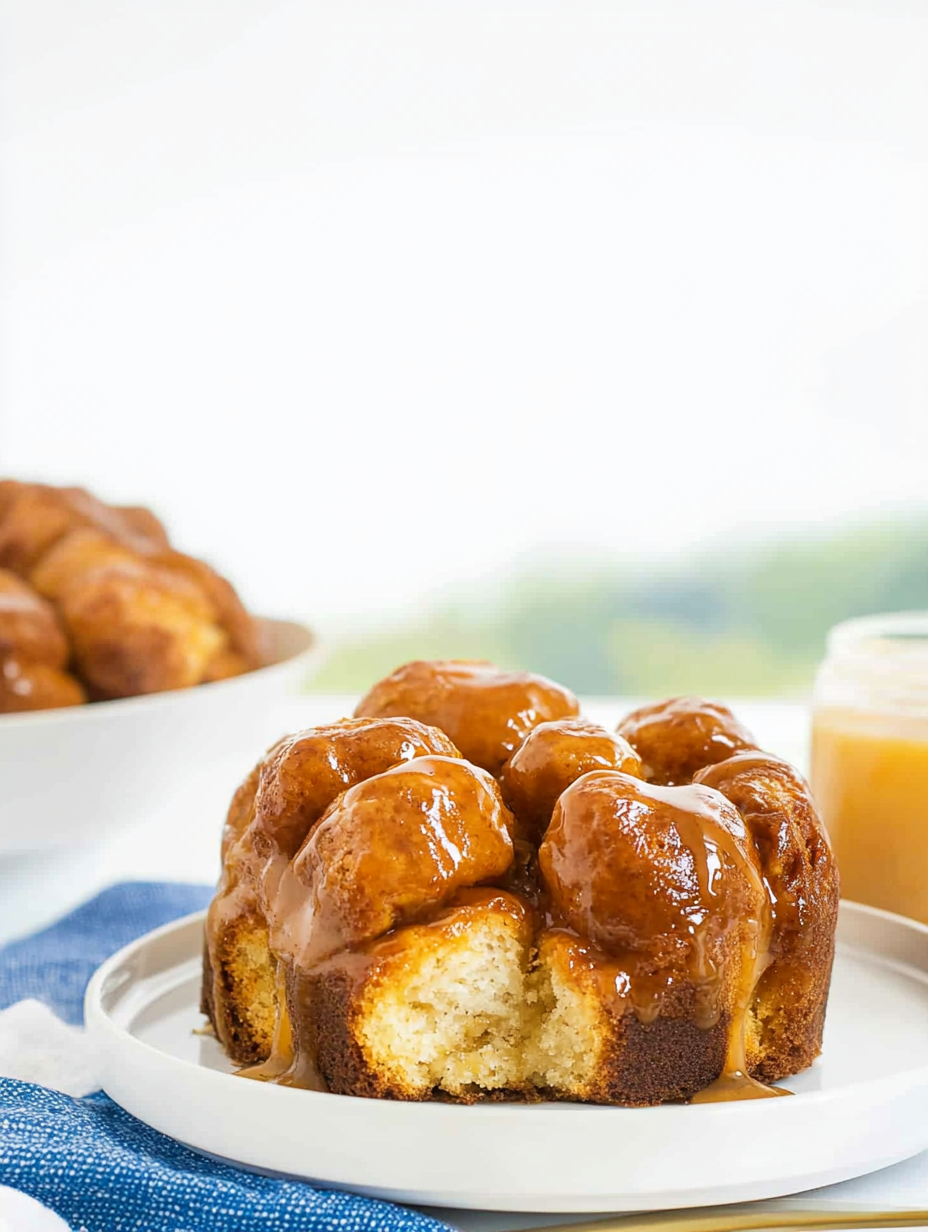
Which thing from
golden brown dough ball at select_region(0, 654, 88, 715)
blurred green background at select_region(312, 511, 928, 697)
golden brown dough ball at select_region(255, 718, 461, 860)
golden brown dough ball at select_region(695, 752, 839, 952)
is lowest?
blurred green background at select_region(312, 511, 928, 697)

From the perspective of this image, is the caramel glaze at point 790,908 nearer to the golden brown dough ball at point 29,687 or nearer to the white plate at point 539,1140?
the white plate at point 539,1140

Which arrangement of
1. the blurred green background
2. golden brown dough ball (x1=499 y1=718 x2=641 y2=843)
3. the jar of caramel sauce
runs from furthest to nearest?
the blurred green background < the jar of caramel sauce < golden brown dough ball (x1=499 y1=718 x2=641 y2=843)

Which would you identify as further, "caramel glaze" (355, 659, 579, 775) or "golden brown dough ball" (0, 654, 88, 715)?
"golden brown dough ball" (0, 654, 88, 715)

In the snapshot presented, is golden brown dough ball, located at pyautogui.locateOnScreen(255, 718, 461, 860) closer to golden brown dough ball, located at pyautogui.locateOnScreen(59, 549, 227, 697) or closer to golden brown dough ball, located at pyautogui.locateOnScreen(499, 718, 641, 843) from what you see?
golden brown dough ball, located at pyautogui.locateOnScreen(499, 718, 641, 843)

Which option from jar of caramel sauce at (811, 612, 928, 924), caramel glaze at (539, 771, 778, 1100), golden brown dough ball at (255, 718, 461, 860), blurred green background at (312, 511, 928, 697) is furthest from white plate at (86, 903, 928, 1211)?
blurred green background at (312, 511, 928, 697)

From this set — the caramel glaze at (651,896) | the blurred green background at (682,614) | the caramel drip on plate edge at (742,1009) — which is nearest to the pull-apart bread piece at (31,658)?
the caramel glaze at (651,896)

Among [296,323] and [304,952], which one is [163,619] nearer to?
[304,952]
